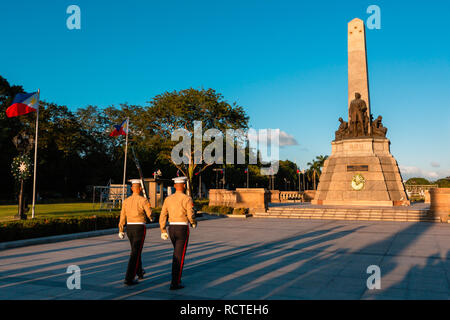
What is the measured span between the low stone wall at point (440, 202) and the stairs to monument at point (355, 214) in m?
0.42

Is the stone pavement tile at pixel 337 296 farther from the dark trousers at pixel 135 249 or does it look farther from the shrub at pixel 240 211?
the shrub at pixel 240 211

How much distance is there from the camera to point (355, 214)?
21.1 metres

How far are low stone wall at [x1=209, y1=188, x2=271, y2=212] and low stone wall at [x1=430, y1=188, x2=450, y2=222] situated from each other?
9956 mm

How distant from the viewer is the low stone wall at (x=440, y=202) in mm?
19422

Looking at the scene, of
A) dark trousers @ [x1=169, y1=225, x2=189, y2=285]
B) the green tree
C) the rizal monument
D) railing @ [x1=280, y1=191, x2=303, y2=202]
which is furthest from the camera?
railing @ [x1=280, y1=191, x2=303, y2=202]

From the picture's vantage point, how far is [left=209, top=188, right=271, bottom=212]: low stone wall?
948 inches

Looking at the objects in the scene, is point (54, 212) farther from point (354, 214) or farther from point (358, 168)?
point (358, 168)

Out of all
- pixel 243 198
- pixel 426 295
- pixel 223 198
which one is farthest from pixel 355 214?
pixel 426 295

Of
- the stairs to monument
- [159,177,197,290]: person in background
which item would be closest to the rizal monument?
the stairs to monument

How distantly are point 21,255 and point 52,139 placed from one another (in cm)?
4240

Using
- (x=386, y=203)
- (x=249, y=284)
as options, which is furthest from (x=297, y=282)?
(x=386, y=203)

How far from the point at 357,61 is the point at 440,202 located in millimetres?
15243

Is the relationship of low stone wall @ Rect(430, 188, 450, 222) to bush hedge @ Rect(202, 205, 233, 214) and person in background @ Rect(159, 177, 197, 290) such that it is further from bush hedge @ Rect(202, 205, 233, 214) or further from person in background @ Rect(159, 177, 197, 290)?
person in background @ Rect(159, 177, 197, 290)
